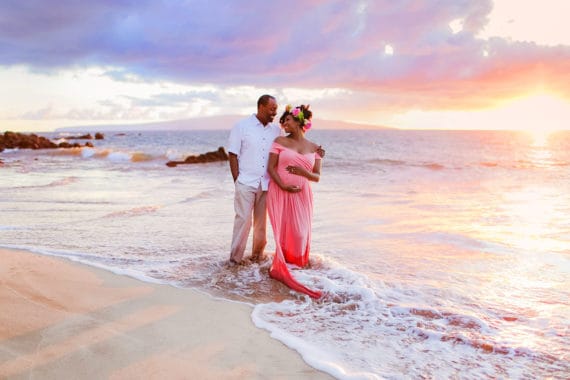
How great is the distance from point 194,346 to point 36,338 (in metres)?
1.26

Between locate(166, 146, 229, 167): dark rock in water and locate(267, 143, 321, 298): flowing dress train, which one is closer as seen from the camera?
locate(267, 143, 321, 298): flowing dress train

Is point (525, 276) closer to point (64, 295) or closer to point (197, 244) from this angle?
point (197, 244)

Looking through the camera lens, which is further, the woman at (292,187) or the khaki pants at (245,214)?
the khaki pants at (245,214)

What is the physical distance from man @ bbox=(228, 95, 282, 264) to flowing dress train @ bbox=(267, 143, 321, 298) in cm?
17

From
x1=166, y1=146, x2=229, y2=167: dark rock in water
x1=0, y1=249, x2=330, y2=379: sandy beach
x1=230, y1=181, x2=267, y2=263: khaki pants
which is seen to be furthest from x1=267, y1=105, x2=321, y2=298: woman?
x1=166, y1=146, x2=229, y2=167: dark rock in water

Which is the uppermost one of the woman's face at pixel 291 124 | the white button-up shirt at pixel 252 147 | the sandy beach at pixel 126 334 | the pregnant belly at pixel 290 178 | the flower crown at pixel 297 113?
the flower crown at pixel 297 113

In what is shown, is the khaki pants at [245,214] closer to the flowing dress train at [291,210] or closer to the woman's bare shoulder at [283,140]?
the flowing dress train at [291,210]

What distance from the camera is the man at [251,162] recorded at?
5.89m

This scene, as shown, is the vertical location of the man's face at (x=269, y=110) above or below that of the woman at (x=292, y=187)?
above

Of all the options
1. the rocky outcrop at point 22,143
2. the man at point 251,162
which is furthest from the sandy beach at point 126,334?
the rocky outcrop at point 22,143

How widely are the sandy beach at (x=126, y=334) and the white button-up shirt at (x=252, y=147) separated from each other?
1.66m

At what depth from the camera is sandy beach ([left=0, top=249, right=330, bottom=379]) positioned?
11.1ft

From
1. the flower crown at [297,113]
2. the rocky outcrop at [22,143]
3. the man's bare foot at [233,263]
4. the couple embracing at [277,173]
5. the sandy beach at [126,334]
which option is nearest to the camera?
the sandy beach at [126,334]

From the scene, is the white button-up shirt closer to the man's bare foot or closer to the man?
the man
